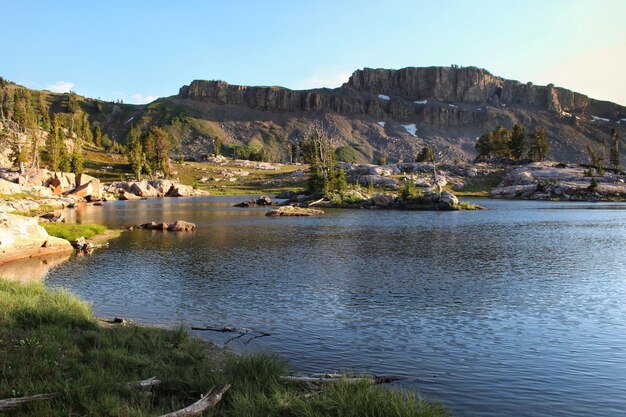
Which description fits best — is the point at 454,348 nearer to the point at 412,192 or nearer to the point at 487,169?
the point at 412,192

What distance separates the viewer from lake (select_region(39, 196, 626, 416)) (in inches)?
566

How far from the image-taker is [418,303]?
2391cm

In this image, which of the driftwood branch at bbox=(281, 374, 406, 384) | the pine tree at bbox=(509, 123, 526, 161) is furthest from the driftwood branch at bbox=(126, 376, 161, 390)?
the pine tree at bbox=(509, 123, 526, 161)

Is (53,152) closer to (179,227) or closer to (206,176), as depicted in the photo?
(206,176)

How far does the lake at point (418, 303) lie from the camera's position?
1438cm

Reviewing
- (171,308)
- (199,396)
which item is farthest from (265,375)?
(171,308)

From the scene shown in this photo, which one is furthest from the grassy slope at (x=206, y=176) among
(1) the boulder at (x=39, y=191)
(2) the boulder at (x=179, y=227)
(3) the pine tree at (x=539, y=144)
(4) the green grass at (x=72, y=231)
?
(4) the green grass at (x=72, y=231)

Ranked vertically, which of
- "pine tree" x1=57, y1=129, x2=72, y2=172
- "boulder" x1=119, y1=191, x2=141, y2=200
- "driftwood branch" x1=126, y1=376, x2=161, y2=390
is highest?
"pine tree" x1=57, y1=129, x2=72, y2=172

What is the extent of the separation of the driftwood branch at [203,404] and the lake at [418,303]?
4.64m

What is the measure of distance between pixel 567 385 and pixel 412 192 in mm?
85990

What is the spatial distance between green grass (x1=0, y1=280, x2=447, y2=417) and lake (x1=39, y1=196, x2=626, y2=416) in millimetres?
2923

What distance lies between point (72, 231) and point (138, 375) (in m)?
42.2

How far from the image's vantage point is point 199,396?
11031 millimetres

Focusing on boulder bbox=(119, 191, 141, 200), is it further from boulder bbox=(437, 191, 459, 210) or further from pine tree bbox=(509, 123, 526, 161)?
pine tree bbox=(509, 123, 526, 161)
